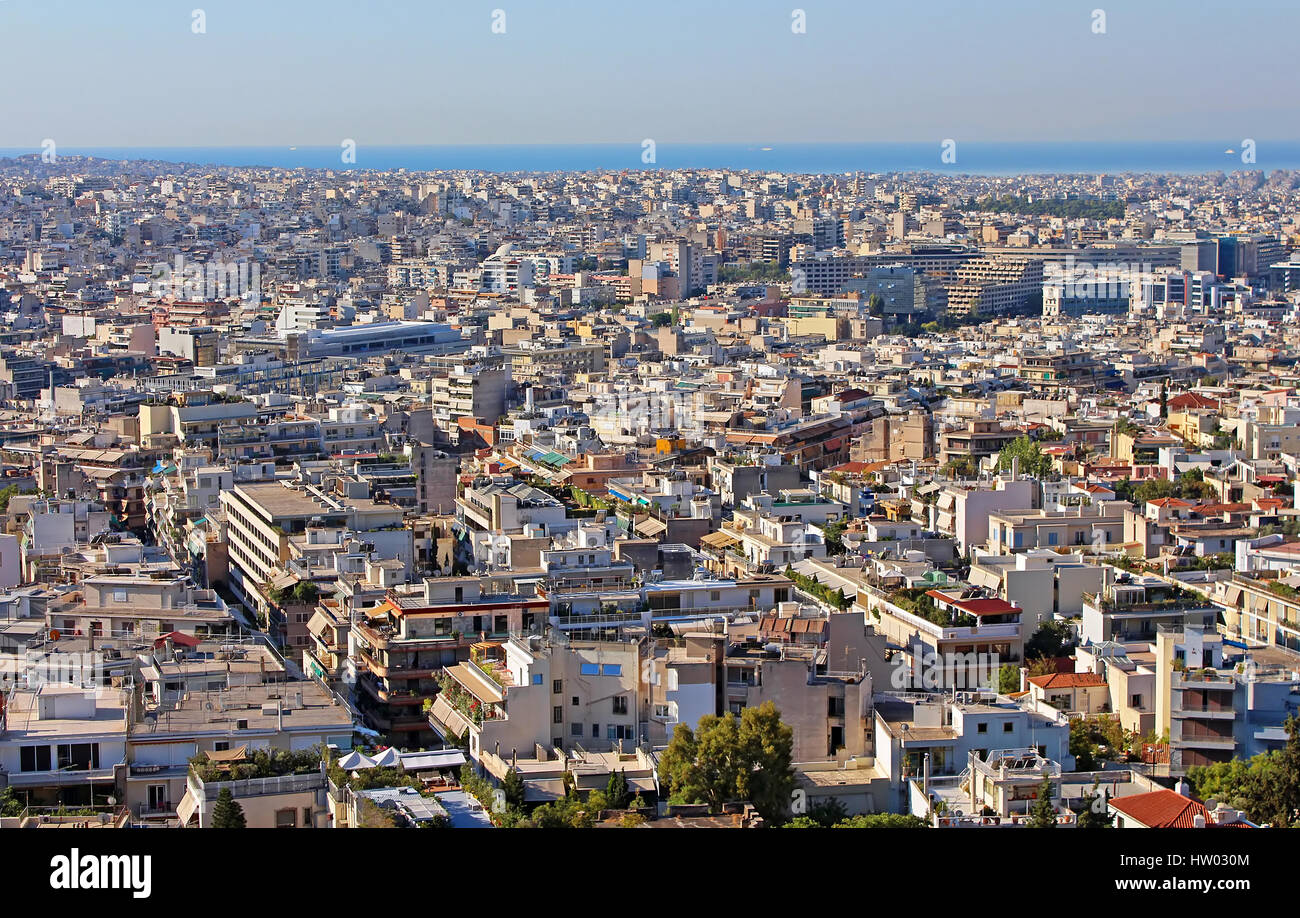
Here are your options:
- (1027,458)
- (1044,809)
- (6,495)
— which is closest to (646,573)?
(1044,809)

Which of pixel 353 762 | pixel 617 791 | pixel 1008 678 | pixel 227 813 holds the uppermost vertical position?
pixel 227 813

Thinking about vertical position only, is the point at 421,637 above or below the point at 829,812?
above

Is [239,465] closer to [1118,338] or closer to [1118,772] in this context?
[1118,772]

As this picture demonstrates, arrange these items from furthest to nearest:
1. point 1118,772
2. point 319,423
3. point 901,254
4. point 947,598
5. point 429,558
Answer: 1. point 901,254
2. point 319,423
3. point 429,558
4. point 947,598
5. point 1118,772

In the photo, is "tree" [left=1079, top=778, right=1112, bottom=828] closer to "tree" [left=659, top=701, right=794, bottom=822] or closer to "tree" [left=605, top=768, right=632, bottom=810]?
"tree" [left=659, top=701, right=794, bottom=822]

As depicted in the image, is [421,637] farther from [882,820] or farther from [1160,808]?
[1160,808]
